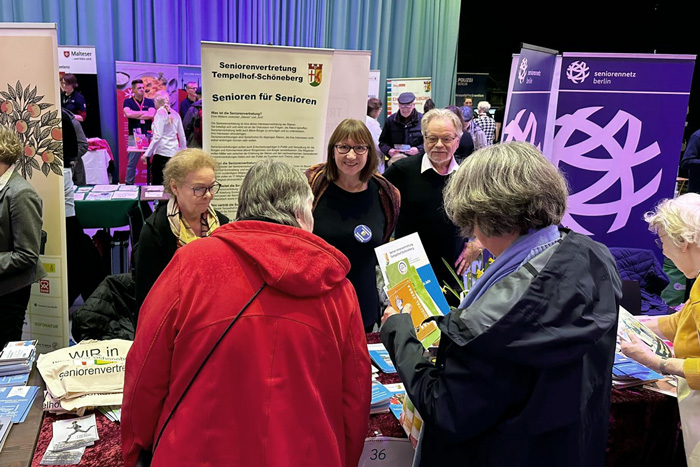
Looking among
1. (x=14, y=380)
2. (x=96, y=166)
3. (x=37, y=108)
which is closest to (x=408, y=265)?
(x=14, y=380)

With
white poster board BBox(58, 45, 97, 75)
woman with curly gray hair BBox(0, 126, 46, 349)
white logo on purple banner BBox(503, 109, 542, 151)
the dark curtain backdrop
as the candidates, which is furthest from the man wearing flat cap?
woman with curly gray hair BBox(0, 126, 46, 349)

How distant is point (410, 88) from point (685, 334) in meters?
7.75

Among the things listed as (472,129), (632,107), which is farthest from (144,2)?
(632,107)

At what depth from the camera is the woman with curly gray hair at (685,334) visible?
1.74m

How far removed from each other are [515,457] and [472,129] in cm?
746

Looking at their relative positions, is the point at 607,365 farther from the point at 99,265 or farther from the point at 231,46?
the point at 99,265

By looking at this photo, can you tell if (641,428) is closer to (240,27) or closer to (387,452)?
(387,452)

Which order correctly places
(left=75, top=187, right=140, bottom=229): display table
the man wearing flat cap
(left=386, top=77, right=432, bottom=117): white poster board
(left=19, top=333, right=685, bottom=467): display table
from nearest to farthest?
(left=19, top=333, right=685, bottom=467): display table, (left=75, top=187, right=140, bottom=229): display table, the man wearing flat cap, (left=386, top=77, right=432, bottom=117): white poster board

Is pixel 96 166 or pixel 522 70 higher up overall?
pixel 522 70

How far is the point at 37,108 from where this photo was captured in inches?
110

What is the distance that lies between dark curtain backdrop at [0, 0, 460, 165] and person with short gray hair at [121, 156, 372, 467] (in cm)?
760

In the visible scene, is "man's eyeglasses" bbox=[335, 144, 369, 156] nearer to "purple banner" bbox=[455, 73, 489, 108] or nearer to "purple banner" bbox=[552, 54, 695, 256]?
"purple banner" bbox=[552, 54, 695, 256]

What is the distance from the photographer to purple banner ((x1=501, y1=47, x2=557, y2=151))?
395cm

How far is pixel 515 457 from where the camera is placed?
1.18m
